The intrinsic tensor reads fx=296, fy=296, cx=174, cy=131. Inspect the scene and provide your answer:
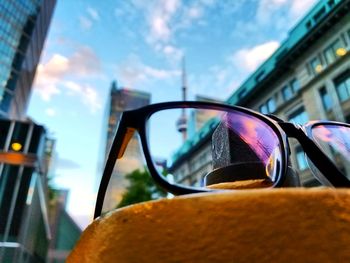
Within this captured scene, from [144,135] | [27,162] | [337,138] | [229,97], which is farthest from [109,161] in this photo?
[229,97]

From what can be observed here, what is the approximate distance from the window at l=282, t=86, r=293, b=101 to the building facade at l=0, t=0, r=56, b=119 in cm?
3753

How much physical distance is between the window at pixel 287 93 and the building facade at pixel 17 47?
123ft

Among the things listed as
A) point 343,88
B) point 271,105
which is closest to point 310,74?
point 343,88

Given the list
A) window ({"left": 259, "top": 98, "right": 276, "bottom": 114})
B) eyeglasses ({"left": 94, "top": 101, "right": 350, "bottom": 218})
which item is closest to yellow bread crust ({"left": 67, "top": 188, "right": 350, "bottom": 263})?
eyeglasses ({"left": 94, "top": 101, "right": 350, "bottom": 218})

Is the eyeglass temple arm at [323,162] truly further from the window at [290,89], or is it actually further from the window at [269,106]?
the window at [269,106]

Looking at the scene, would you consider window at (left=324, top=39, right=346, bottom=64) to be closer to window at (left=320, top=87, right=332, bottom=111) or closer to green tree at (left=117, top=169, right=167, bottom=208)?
window at (left=320, top=87, right=332, bottom=111)

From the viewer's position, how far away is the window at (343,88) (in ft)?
46.1

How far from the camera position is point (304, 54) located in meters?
17.0

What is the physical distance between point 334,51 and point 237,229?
17321mm

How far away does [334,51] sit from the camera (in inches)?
599

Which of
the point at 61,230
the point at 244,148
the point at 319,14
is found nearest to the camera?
the point at 244,148

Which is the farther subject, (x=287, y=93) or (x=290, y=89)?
(x=287, y=93)

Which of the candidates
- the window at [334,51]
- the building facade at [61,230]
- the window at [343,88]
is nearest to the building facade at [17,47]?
the building facade at [61,230]

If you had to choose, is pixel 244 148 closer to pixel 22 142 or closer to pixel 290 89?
pixel 22 142
